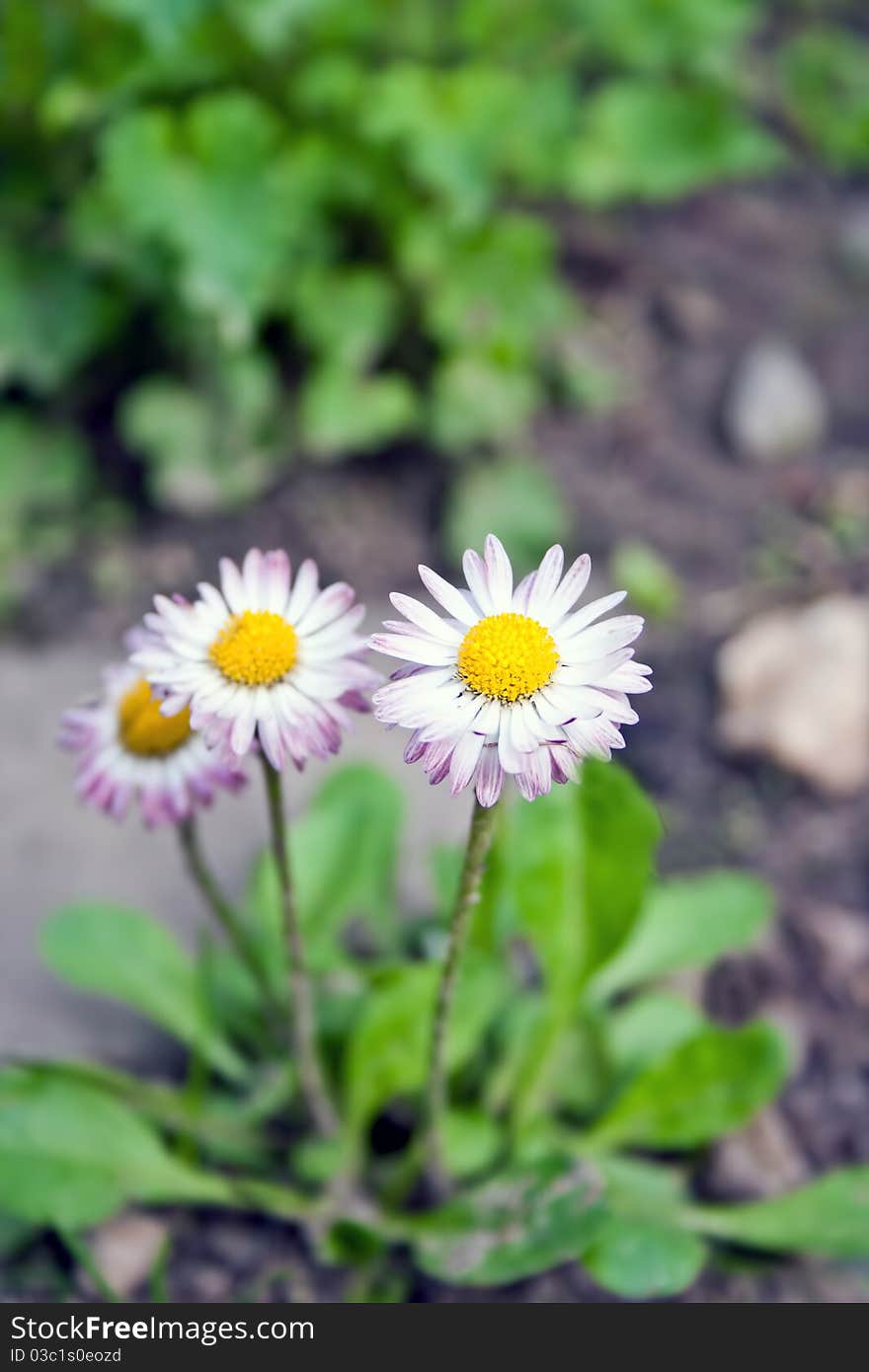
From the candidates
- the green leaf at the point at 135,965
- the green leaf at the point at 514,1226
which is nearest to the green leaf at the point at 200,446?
the green leaf at the point at 135,965

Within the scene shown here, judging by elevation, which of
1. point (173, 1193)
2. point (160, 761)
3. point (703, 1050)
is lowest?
point (173, 1193)

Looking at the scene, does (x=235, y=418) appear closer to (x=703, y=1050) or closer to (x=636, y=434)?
(x=636, y=434)

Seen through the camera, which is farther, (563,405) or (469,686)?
(563,405)

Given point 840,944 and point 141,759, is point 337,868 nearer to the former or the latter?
point 141,759

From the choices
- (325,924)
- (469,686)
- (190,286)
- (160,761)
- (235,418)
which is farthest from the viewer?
(235,418)

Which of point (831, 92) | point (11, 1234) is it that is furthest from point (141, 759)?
point (831, 92)

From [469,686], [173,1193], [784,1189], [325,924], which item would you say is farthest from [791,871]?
[469,686]
